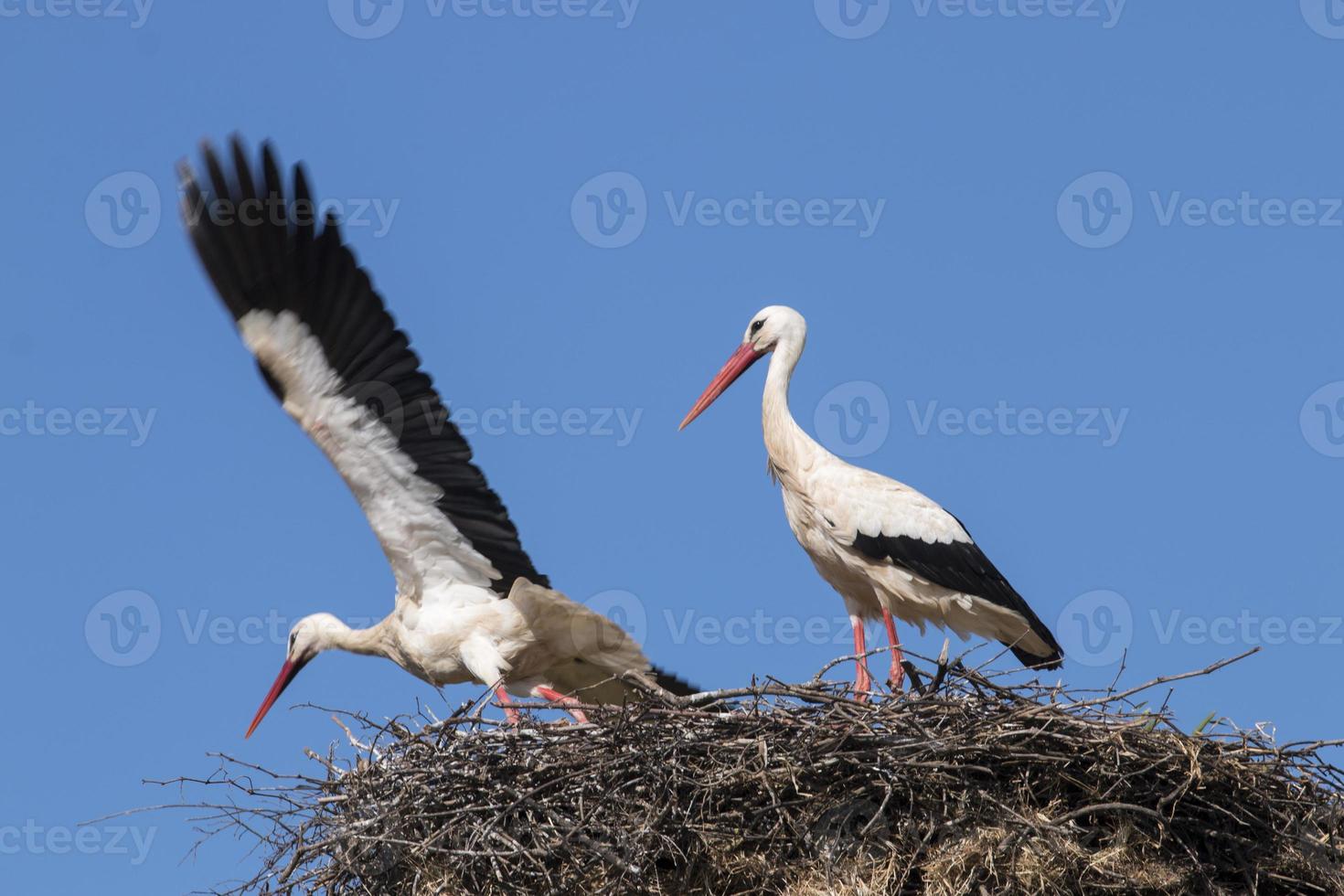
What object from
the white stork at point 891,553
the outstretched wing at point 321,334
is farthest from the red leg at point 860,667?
Answer: the outstretched wing at point 321,334

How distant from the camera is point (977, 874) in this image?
5969 millimetres

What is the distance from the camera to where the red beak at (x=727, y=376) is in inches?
364

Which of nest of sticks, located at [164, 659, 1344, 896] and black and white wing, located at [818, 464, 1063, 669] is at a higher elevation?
black and white wing, located at [818, 464, 1063, 669]

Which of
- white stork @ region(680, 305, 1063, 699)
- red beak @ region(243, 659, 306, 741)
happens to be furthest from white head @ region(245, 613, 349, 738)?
white stork @ region(680, 305, 1063, 699)

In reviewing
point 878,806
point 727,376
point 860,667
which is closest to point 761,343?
point 727,376

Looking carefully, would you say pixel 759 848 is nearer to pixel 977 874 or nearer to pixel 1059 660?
pixel 977 874

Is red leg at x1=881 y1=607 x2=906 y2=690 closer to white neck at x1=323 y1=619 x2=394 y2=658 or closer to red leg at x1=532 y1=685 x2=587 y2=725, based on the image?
red leg at x1=532 y1=685 x2=587 y2=725

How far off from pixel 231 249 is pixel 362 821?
9.09ft

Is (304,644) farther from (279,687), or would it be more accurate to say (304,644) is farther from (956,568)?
(956,568)

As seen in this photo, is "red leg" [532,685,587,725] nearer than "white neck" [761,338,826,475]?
Yes

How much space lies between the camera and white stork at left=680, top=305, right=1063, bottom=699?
8.24 m

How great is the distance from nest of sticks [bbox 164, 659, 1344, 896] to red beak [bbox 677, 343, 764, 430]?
3.08 metres

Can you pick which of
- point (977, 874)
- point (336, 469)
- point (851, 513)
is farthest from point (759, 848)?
point (336, 469)

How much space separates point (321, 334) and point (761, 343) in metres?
2.29
